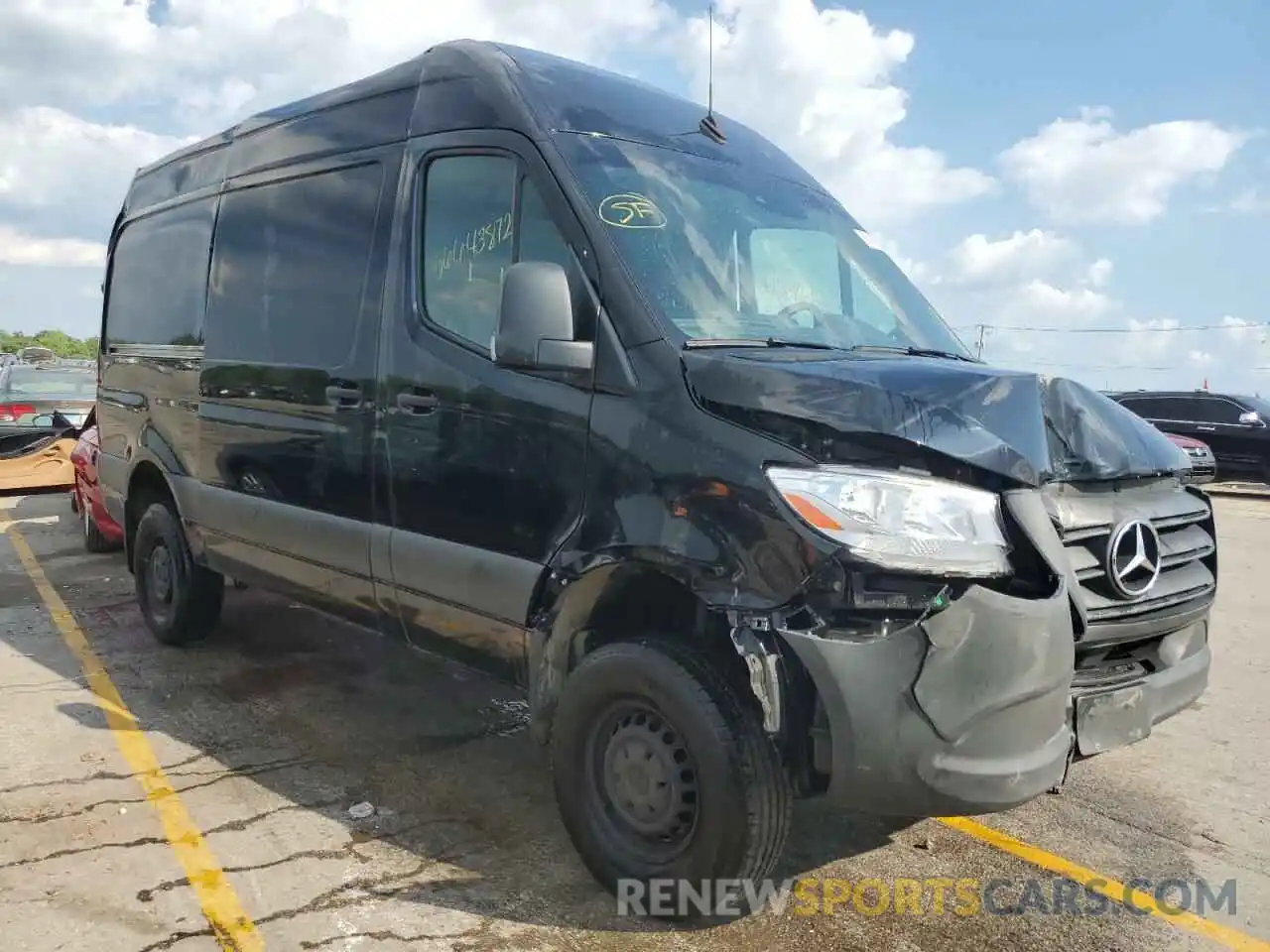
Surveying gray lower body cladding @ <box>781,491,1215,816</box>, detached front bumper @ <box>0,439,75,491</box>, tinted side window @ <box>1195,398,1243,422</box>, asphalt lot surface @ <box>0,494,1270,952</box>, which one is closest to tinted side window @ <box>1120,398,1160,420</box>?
tinted side window @ <box>1195,398,1243,422</box>

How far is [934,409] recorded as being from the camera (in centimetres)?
266

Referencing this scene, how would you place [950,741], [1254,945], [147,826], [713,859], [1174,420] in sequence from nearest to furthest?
[950,741]
[713,859]
[1254,945]
[147,826]
[1174,420]

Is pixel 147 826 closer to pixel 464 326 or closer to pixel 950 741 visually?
pixel 464 326

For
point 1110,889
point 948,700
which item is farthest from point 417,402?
point 1110,889

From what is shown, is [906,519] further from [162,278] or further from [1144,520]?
[162,278]

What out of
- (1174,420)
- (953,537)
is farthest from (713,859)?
(1174,420)

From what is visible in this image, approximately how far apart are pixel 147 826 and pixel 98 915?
61 cm

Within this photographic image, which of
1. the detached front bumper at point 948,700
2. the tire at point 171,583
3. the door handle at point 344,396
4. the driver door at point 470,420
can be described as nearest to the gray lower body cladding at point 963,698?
the detached front bumper at point 948,700

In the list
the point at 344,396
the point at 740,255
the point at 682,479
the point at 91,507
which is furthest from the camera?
the point at 91,507

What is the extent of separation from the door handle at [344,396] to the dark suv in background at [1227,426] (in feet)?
54.3

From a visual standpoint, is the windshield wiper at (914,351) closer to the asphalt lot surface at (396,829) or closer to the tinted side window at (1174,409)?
the asphalt lot surface at (396,829)

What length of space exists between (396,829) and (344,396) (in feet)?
5.57

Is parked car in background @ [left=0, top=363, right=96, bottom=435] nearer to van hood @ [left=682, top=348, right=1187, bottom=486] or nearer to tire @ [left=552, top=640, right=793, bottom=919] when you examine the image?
tire @ [left=552, top=640, right=793, bottom=919]

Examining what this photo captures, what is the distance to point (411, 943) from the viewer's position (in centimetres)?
292
